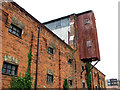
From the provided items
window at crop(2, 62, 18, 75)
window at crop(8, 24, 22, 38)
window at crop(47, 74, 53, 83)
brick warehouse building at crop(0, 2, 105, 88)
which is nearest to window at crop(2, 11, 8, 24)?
brick warehouse building at crop(0, 2, 105, 88)

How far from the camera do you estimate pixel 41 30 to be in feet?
36.2

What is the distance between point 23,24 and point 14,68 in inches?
122

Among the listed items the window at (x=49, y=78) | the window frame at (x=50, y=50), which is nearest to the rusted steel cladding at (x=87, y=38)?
the window frame at (x=50, y=50)

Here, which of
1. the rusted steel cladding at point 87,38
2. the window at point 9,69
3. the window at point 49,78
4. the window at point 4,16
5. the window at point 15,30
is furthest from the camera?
the rusted steel cladding at point 87,38

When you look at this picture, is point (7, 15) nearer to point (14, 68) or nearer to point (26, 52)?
point (26, 52)

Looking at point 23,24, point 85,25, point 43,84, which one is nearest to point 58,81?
point 43,84

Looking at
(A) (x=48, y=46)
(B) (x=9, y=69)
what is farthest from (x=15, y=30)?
(A) (x=48, y=46)

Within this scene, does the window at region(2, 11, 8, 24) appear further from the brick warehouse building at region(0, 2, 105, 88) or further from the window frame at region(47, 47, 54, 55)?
the window frame at region(47, 47, 54, 55)

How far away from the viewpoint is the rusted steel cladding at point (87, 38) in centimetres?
1686

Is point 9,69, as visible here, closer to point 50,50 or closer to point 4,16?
point 4,16

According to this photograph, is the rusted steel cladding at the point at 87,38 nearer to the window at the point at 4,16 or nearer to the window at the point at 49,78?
the window at the point at 49,78

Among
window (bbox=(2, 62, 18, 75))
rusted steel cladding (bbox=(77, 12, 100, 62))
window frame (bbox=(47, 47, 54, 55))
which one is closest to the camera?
window (bbox=(2, 62, 18, 75))

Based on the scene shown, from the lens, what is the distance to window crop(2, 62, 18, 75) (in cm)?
721

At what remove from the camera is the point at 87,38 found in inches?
690
